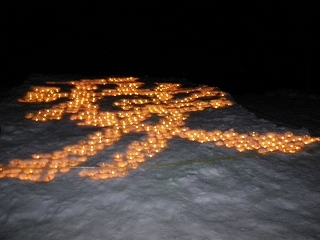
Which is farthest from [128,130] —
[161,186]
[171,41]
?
[171,41]

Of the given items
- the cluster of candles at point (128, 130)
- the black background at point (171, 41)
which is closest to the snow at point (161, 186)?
the cluster of candles at point (128, 130)

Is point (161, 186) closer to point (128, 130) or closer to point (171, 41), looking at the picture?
point (128, 130)

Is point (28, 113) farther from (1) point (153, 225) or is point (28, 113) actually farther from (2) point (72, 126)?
(1) point (153, 225)

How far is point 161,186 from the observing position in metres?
2.82

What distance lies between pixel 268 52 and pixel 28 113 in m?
8.18

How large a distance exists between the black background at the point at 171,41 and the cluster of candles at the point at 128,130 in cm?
260

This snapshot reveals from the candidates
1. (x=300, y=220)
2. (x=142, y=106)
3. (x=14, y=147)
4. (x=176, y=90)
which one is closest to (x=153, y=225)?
(x=300, y=220)

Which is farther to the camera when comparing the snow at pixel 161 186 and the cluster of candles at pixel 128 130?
the cluster of candles at pixel 128 130

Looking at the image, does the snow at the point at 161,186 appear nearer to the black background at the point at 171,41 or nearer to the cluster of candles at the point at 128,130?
the cluster of candles at the point at 128,130

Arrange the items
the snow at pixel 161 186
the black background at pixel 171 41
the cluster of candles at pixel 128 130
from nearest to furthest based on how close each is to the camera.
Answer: the snow at pixel 161 186 → the cluster of candles at pixel 128 130 → the black background at pixel 171 41

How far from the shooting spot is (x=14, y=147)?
139 inches

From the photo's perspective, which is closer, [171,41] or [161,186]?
[161,186]

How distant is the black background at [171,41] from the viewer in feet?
27.5

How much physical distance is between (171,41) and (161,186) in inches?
287
